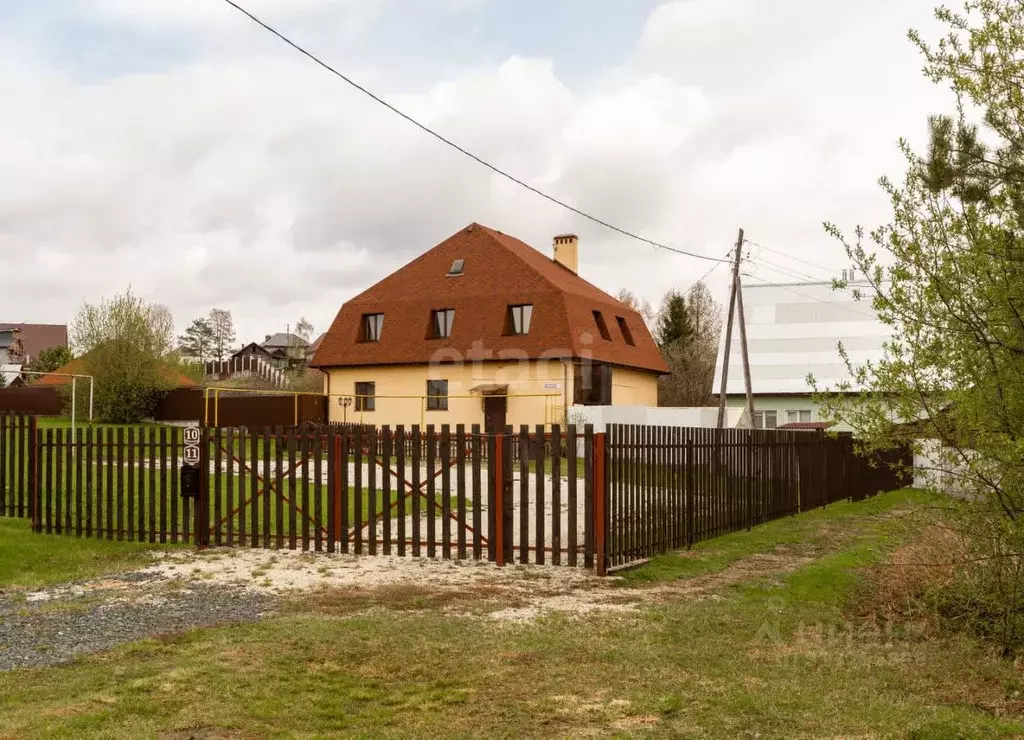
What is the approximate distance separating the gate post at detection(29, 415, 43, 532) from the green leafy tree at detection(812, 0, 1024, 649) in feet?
34.3

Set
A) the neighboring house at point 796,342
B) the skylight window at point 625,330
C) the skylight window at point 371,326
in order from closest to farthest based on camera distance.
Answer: the skylight window at point 371,326, the skylight window at point 625,330, the neighboring house at point 796,342

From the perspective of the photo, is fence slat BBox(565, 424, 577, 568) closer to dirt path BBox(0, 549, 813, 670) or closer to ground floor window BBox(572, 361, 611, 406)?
dirt path BBox(0, 549, 813, 670)

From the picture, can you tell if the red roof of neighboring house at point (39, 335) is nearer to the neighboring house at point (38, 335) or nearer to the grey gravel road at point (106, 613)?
the neighboring house at point (38, 335)

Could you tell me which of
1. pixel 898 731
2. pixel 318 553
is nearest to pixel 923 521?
pixel 898 731

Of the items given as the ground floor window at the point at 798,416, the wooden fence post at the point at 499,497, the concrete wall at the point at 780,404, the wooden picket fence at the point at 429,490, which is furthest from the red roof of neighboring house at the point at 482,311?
the wooden fence post at the point at 499,497

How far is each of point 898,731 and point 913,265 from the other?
3365mm

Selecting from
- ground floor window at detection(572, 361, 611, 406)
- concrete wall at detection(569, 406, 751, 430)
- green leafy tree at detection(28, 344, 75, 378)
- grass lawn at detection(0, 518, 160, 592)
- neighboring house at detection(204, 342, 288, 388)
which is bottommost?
grass lawn at detection(0, 518, 160, 592)

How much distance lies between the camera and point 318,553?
11180 millimetres

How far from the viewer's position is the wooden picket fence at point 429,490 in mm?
10078

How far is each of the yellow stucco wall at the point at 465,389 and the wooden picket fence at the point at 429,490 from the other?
1894 centimetres

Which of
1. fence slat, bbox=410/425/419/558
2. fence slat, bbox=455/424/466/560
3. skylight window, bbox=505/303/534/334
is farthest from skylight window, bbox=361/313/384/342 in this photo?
fence slat, bbox=455/424/466/560

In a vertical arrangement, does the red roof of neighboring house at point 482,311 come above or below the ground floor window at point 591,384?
above

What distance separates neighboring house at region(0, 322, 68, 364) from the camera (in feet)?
278

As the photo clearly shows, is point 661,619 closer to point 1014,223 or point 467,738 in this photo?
point 467,738
